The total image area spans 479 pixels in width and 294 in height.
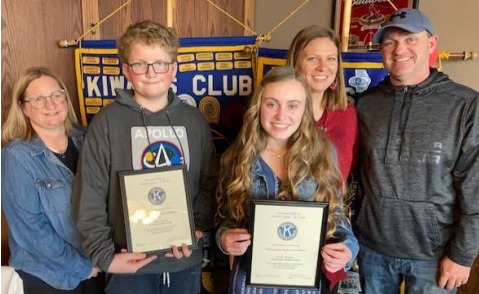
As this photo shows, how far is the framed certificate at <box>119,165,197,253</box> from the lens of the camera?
1.32 metres

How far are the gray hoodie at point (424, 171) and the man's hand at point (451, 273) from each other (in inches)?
0.8

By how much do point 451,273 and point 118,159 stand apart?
116cm

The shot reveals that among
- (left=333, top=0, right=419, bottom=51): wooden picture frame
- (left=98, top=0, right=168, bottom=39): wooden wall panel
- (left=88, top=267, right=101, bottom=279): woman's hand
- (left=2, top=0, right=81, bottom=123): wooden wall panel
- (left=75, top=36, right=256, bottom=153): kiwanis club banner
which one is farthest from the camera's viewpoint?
(left=333, top=0, right=419, bottom=51): wooden picture frame

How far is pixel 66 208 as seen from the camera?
1.51m

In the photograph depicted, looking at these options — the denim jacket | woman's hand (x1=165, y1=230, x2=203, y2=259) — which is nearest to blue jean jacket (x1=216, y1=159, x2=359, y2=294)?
the denim jacket

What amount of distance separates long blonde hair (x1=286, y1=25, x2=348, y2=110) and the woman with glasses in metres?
0.87

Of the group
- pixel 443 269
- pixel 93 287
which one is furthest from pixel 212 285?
pixel 443 269

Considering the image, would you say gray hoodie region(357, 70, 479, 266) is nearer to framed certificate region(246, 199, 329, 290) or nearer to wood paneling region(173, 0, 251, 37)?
framed certificate region(246, 199, 329, 290)

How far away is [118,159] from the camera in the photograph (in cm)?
138

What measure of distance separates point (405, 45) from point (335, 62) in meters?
0.24

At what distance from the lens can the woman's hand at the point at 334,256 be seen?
4.20ft

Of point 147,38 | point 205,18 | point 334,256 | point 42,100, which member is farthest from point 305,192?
point 205,18

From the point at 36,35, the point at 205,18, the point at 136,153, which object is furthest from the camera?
the point at 205,18

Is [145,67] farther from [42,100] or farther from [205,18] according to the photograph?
[205,18]
